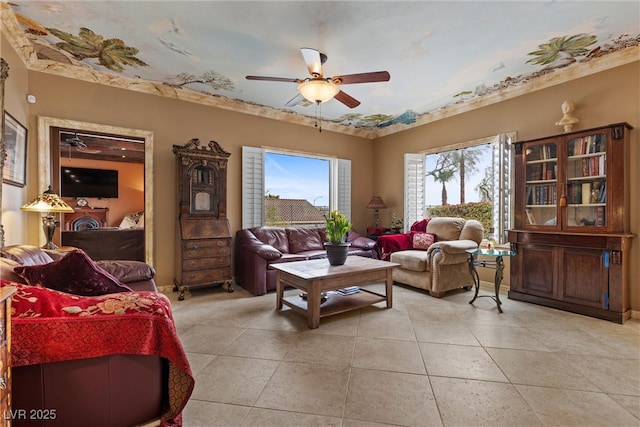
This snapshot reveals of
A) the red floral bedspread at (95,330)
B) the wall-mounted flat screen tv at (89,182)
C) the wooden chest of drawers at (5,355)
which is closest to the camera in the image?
the wooden chest of drawers at (5,355)

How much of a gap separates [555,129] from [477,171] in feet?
3.92

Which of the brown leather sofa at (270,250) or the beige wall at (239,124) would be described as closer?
the beige wall at (239,124)

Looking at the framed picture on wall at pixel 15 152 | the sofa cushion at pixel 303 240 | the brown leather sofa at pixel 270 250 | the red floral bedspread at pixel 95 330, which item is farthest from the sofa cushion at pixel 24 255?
the sofa cushion at pixel 303 240

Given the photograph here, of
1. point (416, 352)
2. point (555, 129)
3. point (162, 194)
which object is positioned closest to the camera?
point (416, 352)

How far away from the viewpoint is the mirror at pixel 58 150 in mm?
3381

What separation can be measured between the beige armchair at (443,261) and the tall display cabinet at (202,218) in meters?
2.53

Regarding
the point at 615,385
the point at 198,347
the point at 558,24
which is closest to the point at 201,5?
the point at 198,347

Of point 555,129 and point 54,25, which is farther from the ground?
point 54,25

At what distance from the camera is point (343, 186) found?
596 centimetres

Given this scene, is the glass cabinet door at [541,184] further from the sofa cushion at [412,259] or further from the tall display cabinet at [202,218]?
the tall display cabinet at [202,218]

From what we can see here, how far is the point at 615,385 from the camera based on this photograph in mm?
1915

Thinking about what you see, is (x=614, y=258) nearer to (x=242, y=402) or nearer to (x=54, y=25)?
(x=242, y=402)

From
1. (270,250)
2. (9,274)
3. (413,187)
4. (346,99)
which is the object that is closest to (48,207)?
(9,274)

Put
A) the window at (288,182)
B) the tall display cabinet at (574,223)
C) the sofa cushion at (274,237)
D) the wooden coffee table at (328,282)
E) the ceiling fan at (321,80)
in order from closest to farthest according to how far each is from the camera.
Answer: the ceiling fan at (321,80), the wooden coffee table at (328,282), the tall display cabinet at (574,223), the sofa cushion at (274,237), the window at (288,182)
